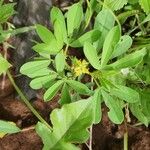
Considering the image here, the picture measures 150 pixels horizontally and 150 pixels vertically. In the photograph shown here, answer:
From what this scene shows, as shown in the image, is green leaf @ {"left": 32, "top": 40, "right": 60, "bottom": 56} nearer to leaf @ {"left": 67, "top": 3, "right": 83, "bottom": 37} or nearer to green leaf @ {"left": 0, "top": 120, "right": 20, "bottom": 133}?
leaf @ {"left": 67, "top": 3, "right": 83, "bottom": 37}

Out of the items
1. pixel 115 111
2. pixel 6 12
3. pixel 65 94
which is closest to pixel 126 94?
pixel 115 111

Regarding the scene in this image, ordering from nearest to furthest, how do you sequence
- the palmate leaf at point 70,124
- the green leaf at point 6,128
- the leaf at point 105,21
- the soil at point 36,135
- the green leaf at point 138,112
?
the palmate leaf at point 70,124, the green leaf at point 6,128, the leaf at point 105,21, the green leaf at point 138,112, the soil at point 36,135

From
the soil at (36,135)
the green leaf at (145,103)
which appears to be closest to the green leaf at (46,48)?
the green leaf at (145,103)

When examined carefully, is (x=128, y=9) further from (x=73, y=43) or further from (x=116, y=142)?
(x=116, y=142)

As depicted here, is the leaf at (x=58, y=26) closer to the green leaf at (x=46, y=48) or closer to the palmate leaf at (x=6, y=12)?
the green leaf at (x=46, y=48)

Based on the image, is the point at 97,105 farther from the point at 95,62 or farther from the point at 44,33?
the point at 44,33

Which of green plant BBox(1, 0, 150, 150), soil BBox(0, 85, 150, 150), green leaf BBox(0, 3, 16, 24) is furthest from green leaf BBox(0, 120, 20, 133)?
soil BBox(0, 85, 150, 150)

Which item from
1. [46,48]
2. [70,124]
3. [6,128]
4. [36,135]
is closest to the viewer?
[70,124]
